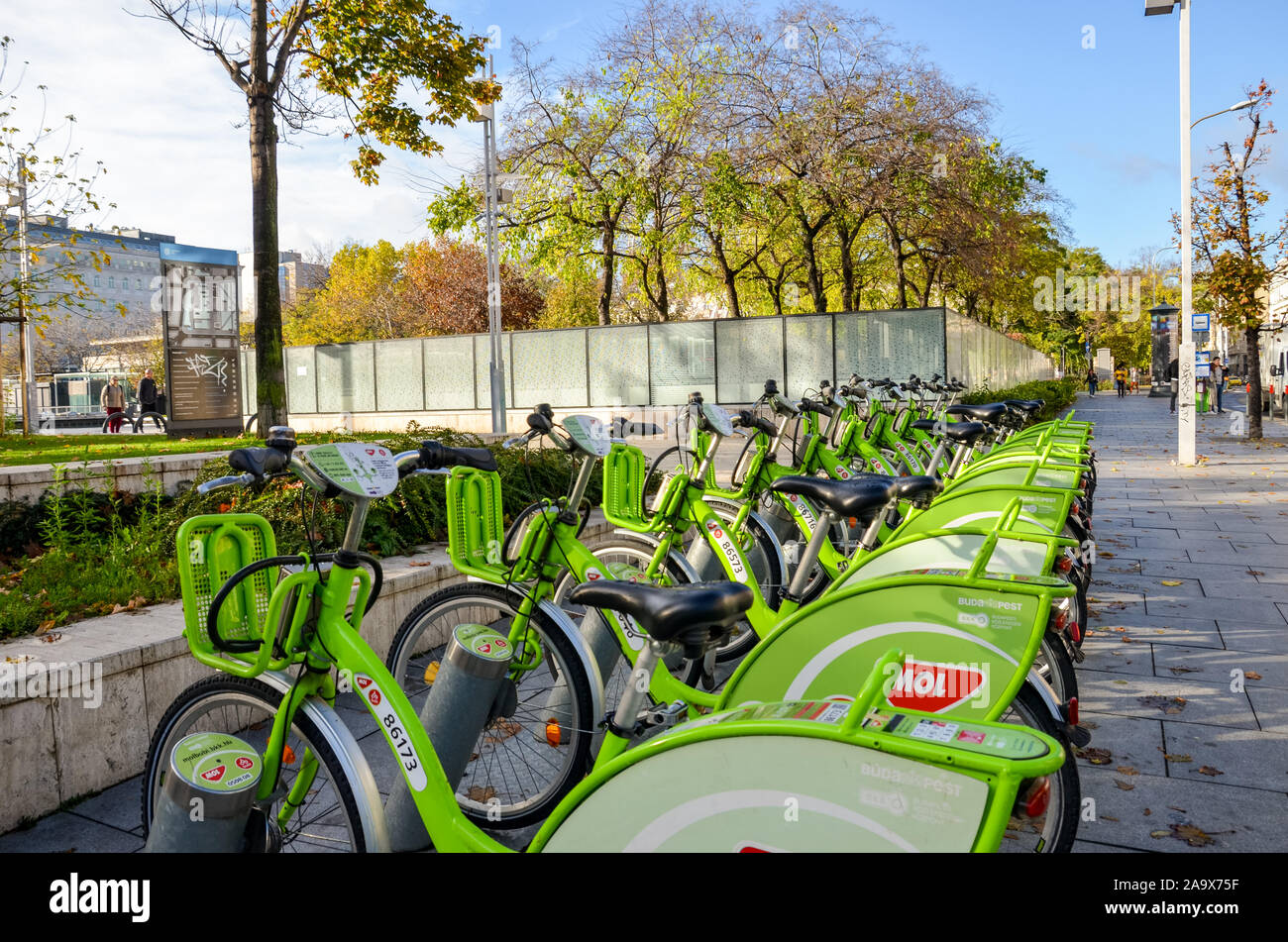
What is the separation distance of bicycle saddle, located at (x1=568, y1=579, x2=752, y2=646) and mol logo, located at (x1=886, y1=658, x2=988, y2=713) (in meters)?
0.83

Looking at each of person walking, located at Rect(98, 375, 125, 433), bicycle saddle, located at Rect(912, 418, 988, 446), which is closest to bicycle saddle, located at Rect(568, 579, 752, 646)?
bicycle saddle, located at Rect(912, 418, 988, 446)

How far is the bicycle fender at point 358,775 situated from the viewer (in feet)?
7.16

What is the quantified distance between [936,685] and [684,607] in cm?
103

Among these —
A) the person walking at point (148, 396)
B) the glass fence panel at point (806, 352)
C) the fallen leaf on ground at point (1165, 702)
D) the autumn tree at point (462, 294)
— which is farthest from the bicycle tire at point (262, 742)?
the autumn tree at point (462, 294)

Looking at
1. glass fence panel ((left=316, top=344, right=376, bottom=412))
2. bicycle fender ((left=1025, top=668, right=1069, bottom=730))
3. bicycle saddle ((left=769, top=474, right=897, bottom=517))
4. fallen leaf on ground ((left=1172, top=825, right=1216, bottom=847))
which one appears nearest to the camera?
bicycle fender ((left=1025, top=668, right=1069, bottom=730))

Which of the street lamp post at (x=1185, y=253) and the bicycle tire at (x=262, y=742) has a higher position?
the street lamp post at (x=1185, y=253)

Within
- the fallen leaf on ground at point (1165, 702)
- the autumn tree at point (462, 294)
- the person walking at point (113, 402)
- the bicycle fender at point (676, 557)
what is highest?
the autumn tree at point (462, 294)

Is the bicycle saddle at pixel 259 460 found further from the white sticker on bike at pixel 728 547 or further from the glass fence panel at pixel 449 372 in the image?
the glass fence panel at pixel 449 372

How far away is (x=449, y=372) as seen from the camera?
2077cm

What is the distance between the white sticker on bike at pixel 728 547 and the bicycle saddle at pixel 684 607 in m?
2.19

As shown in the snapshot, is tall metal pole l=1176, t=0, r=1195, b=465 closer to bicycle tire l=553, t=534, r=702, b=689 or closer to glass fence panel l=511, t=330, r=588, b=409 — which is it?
glass fence panel l=511, t=330, r=588, b=409

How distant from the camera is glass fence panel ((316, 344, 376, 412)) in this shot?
2159cm
